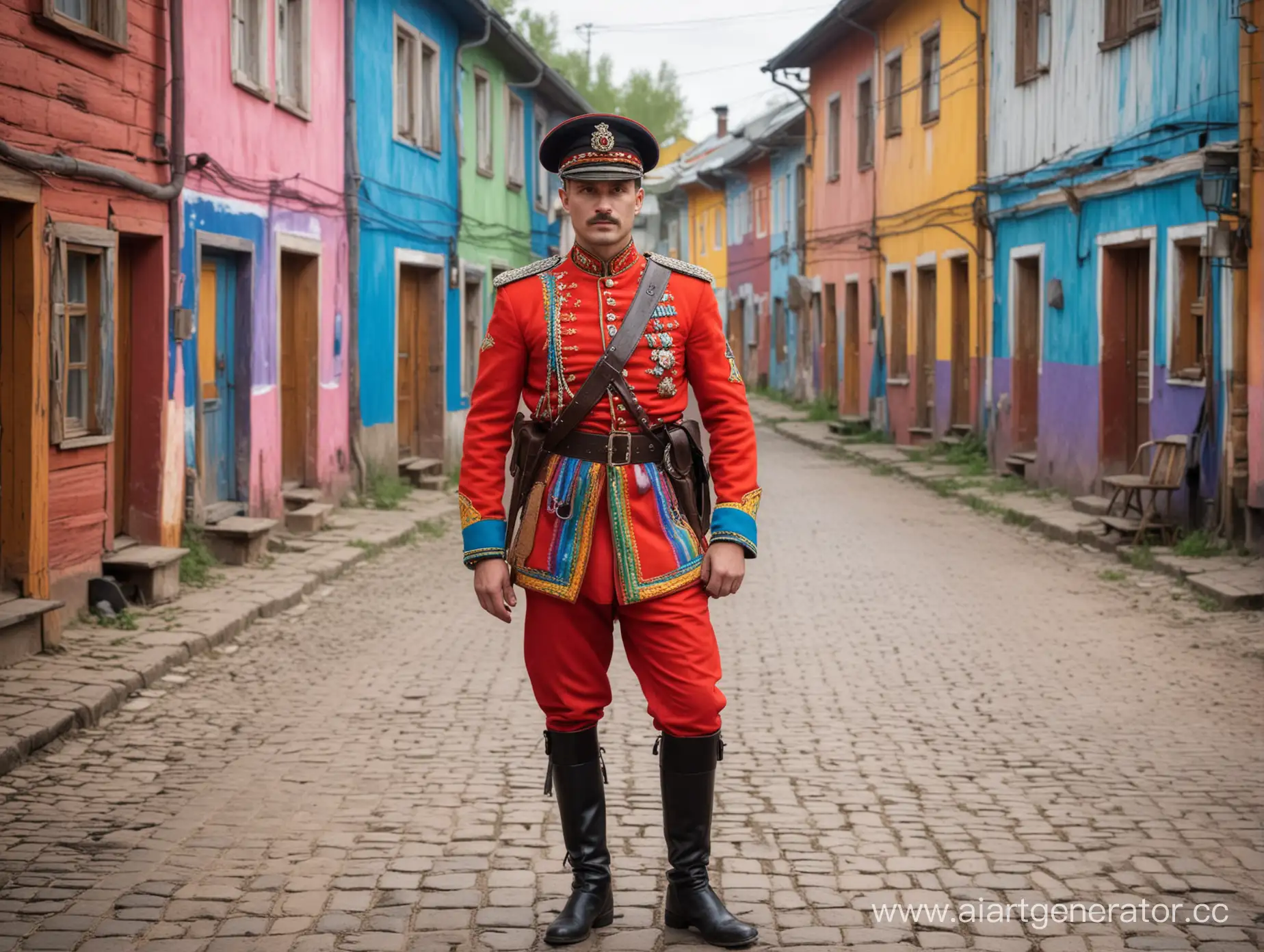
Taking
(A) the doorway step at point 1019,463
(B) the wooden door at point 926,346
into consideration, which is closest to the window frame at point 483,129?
(B) the wooden door at point 926,346

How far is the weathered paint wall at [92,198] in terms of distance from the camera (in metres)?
8.34

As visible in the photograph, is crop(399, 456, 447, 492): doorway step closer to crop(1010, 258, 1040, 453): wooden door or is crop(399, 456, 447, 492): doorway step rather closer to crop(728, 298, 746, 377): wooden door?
crop(1010, 258, 1040, 453): wooden door

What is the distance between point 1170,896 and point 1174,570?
6.76m

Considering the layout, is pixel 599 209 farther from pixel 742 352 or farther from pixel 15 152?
pixel 742 352

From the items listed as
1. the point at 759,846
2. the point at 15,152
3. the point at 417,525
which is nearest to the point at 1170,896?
the point at 759,846

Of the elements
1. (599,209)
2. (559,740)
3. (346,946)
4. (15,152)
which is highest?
(15,152)

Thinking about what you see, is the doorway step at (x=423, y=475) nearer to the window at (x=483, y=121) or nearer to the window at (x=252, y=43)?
the window at (x=483, y=121)

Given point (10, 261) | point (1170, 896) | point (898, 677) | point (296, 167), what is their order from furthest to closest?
point (296, 167) < point (10, 261) < point (898, 677) < point (1170, 896)

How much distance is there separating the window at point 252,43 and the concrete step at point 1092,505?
731 centimetres

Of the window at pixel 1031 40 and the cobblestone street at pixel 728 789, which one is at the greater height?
the window at pixel 1031 40

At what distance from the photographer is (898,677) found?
7.71 m

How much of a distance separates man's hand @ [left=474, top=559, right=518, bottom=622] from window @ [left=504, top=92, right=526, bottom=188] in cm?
2008

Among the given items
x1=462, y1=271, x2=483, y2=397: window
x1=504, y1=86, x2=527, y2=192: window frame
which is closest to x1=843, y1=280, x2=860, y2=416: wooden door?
x1=504, y1=86, x2=527, y2=192: window frame

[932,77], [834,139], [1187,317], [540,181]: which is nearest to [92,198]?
[1187,317]
